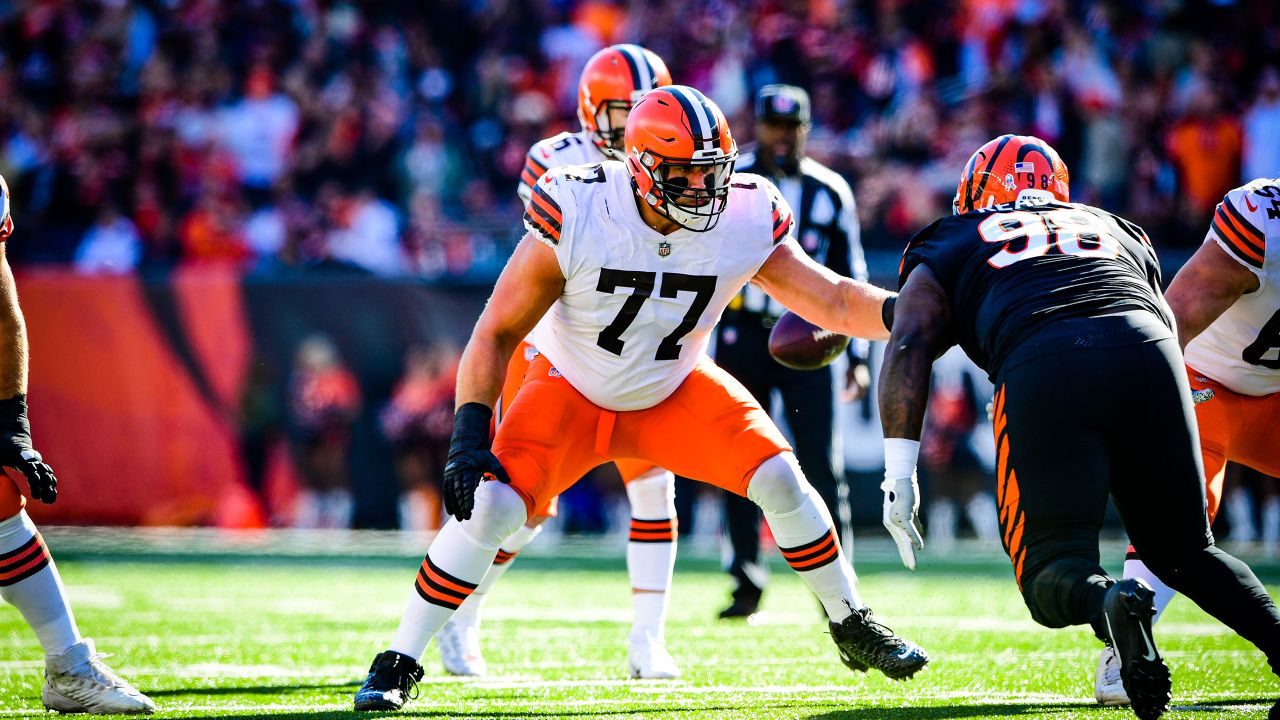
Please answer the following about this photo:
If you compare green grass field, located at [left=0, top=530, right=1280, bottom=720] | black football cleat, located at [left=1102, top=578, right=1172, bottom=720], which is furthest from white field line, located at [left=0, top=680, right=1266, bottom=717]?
black football cleat, located at [left=1102, top=578, right=1172, bottom=720]

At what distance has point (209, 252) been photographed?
11367 mm

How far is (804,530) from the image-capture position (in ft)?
12.8

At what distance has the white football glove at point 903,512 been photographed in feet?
11.1

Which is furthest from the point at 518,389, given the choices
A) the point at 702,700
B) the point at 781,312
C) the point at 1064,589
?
the point at 1064,589

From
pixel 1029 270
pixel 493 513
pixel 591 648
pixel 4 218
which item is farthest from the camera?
pixel 591 648

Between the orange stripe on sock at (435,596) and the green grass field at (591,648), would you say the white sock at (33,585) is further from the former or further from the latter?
the orange stripe on sock at (435,596)

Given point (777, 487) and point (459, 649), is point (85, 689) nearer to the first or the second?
point (459, 649)

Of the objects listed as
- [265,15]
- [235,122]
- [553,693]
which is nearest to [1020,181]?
[553,693]

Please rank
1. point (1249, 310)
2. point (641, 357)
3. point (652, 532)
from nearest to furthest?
point (641, 357) < point (1249, 310) < point (652, 532)

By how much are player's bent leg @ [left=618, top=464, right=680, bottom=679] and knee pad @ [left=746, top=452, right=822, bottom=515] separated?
2.15ft

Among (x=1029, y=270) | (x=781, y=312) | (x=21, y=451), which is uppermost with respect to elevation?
(x=1029, y=270)

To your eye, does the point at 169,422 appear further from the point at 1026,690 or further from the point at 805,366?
the point at 1026,690

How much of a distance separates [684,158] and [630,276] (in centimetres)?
34

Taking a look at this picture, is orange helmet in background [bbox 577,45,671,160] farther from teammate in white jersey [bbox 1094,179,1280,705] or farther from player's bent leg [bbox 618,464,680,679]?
teammate in white jersey [bbox 1094,179,1280,705]
